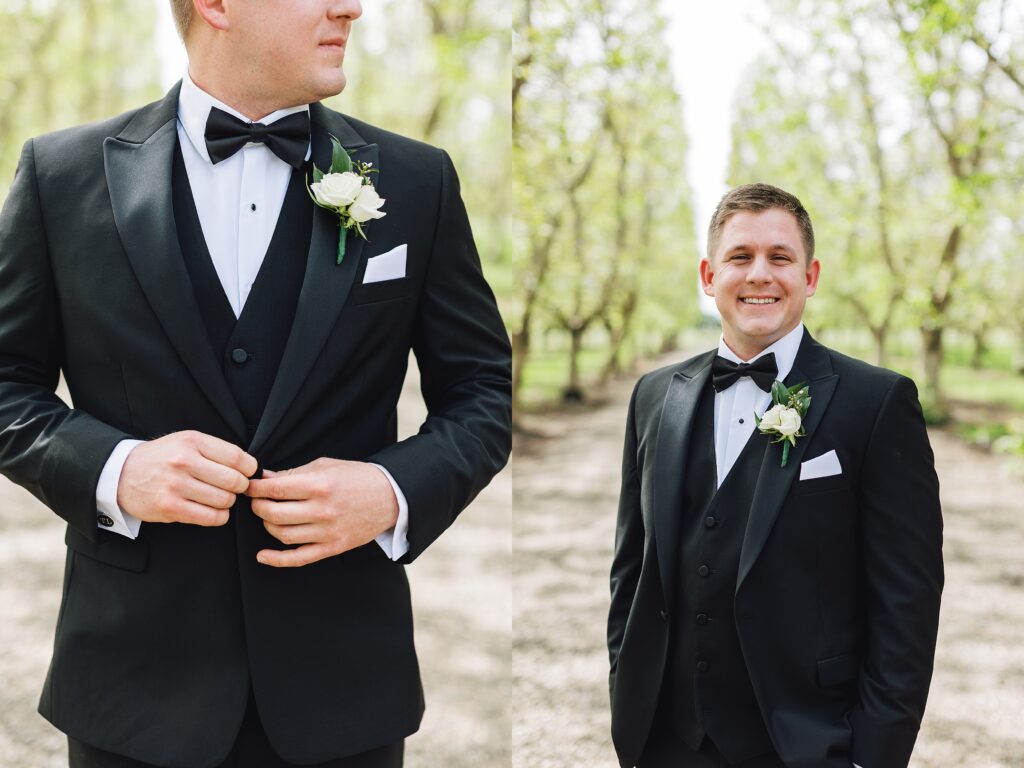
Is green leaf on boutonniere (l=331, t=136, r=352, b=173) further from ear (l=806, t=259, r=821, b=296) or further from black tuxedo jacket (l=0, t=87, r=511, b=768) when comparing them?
ear (l=806, t=259, r=821, b=296)

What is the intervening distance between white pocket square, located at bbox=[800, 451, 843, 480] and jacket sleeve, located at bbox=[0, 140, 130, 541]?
1.15m

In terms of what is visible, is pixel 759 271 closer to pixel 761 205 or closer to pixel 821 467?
pixel 761 205

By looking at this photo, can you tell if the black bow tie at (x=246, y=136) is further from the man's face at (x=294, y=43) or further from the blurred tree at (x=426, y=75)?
the blurred tree at (x=426, y=75)

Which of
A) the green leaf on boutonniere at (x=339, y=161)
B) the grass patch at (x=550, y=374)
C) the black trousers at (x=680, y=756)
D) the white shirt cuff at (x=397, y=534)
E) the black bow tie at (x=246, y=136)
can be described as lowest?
the grass patch at (x=550, y=374)

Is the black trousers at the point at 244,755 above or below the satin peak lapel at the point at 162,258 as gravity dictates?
below

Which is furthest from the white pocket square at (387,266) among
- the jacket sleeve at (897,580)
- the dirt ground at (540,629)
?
the dirt ground at (540,629)

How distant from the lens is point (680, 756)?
1835 millimetres

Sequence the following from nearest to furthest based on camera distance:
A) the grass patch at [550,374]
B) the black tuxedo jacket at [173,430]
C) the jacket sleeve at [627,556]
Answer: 1. the black tuxedo jacket at [173,430]
2. the jacket sleeve at [627,556]
3. the grass patch at [550,374]

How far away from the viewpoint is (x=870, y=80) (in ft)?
26.8

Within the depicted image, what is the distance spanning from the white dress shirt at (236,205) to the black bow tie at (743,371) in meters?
0.73

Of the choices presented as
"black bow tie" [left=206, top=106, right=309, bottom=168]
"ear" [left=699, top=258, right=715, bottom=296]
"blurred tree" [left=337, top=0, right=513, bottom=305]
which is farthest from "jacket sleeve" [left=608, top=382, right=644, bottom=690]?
"blurred tree" [left=337, top=0, right=513, bottom=305]

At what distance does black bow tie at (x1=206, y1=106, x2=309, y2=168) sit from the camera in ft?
4.91

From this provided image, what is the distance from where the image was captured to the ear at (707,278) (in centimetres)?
192

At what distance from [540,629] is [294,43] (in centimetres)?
485
